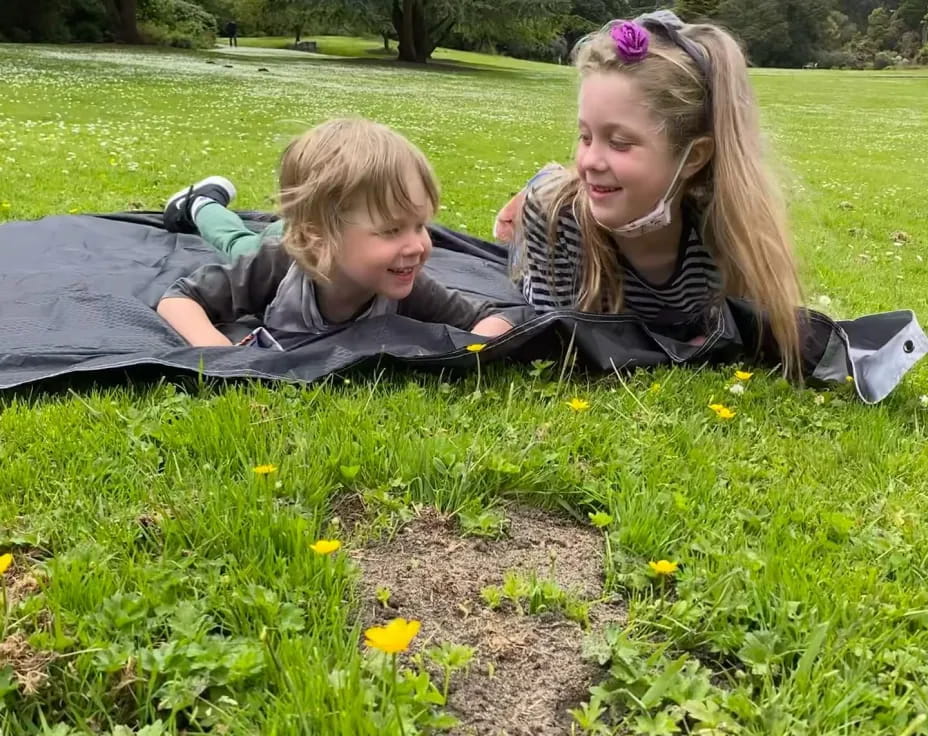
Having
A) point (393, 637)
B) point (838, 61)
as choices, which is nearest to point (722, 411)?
point (393, 637)

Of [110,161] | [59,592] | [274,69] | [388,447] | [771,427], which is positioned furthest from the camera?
[274,69]

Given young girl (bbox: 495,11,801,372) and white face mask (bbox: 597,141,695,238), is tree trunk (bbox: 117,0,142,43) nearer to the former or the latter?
young girl (bbox: 495,11,801,372)

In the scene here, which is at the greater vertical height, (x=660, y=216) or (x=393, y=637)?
(x=660, y=216)

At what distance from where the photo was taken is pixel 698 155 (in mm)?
3320

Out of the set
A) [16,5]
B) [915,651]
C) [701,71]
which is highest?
[16,5]

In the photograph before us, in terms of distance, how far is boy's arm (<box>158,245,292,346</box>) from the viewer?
3.50 meters

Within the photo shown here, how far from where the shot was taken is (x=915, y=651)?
5.76ft

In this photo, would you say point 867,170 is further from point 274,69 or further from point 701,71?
point 274,69

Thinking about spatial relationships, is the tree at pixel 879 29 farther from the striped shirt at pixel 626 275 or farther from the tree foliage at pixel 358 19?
the striped shirt at pixel 626 275

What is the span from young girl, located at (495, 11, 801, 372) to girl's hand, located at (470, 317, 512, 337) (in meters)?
0.38

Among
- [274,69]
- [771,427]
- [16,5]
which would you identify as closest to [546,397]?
[771,427]

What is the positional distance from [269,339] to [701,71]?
1938 mm

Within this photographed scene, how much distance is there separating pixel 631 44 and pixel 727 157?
0.55 metres

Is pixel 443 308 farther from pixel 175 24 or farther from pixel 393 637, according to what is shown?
pixel 175 24
